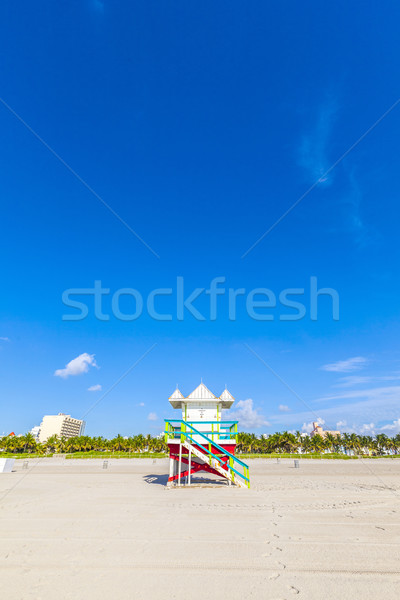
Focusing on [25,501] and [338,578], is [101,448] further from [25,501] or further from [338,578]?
[338,578]

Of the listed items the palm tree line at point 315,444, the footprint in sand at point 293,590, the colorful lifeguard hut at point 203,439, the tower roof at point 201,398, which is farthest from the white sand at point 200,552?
the palm tree line at point 315,444

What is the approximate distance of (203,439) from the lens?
17.9m

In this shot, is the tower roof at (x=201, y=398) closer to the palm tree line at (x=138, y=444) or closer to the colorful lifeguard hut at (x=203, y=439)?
the colorful lifeguard hut at (x=203, y=439)

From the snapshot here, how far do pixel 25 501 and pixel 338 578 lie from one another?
1204 cm

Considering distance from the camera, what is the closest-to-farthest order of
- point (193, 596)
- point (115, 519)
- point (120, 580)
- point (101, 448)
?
1. point (193, 596)
2. point (120, 580)
3. point (115, 519)
4. point (101, 448)

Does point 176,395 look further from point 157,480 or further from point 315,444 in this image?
point 315,444

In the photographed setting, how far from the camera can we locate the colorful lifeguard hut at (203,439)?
52.0 ft

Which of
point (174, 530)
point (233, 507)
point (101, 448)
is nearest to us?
point (174, 530)

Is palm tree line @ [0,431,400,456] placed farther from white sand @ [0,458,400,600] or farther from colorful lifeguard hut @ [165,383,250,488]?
white sand @ [0,458,400,600]

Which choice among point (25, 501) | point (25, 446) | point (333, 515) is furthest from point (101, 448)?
point (333, 515)

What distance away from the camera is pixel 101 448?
102 m

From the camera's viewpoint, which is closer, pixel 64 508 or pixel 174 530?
pixel 174 530

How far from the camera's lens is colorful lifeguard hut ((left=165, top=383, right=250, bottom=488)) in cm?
1584

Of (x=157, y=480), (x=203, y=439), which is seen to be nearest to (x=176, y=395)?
(x=203, y=439)
